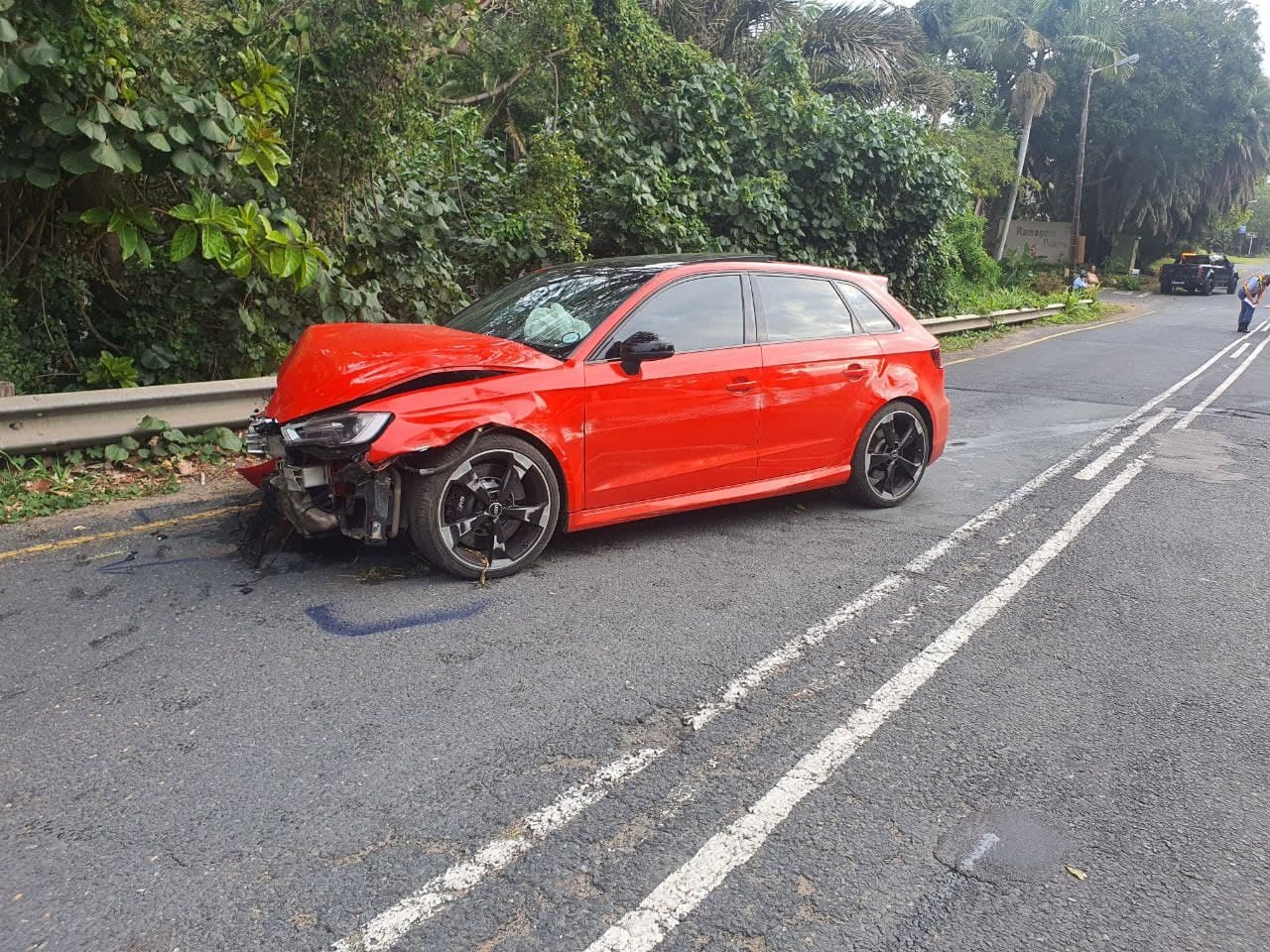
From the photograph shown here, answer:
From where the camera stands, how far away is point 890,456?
6488mm

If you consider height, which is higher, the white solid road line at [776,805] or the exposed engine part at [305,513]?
the exposed engine part at [305,513]

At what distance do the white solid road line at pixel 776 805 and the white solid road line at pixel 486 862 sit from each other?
0.40 metres

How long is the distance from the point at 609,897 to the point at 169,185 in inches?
263

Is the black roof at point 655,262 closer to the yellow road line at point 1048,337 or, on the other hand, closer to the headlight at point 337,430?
the headlight at point 337,430

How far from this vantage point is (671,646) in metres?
4.15

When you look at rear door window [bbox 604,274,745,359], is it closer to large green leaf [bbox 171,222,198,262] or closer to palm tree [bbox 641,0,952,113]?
large green leaf [bbox 171,222,198,262]

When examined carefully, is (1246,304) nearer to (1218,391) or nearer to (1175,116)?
(1218,391)

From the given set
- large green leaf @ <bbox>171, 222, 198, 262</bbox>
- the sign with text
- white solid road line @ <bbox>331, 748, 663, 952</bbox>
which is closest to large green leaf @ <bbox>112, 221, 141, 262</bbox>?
large green leaf @ <bbox>171, 222, 198, 262</bbox>

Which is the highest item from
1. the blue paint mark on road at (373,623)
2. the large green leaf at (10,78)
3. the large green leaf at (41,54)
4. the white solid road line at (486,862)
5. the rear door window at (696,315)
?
the large green leaf at (41,54)

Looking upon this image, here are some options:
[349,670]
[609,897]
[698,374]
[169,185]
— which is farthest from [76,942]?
[169,185]

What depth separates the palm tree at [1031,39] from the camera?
37.9 m

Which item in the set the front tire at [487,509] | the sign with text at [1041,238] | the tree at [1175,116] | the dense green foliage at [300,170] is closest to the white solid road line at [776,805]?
the front tire at [487,509]

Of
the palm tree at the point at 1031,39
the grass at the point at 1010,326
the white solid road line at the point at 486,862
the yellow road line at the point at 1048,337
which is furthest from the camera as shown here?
the palm tree at the point at 1031,39

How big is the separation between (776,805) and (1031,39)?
4235 centimetres
